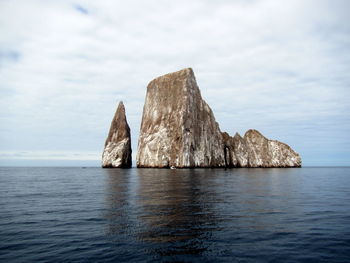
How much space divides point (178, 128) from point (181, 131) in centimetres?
225

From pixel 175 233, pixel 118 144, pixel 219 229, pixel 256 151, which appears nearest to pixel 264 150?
pixel 256 151

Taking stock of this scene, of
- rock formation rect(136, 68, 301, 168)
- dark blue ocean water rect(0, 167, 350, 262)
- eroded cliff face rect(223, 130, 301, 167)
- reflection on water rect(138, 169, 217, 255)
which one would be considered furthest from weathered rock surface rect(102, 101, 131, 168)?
reflection on water rect(138, 169, 217, 255)

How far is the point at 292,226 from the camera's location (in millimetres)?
13703

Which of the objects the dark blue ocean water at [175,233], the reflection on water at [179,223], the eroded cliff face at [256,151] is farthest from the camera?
the eroded cliff face at [256,151]

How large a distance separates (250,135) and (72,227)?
124m

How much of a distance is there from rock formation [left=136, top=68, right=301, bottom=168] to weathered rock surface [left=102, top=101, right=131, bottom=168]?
8.09 metres

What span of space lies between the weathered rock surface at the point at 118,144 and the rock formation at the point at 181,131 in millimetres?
8086

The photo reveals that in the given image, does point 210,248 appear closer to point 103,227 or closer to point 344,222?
point 103,227

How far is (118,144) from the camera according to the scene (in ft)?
375

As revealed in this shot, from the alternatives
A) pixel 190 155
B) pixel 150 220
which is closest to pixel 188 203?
pixel 150 220

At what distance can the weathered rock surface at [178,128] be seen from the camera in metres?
98.6

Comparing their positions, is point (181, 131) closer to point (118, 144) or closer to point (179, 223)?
point (118, 144)

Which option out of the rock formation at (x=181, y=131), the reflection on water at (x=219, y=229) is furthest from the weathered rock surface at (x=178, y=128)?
the reflection on water at (x=219, y=229)

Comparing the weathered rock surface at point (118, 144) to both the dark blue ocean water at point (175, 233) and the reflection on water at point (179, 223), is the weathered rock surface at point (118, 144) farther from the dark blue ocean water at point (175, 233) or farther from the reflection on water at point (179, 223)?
the reflection on water at point (179, 223)
